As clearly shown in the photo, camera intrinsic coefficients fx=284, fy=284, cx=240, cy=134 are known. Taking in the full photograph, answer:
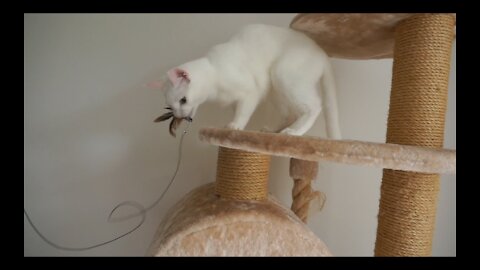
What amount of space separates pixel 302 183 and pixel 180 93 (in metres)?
0.51

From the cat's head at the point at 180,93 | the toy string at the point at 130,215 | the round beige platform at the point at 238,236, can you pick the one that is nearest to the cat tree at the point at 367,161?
the round beige platform at the point at 238,236

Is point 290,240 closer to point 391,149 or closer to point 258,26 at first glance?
point 391,149

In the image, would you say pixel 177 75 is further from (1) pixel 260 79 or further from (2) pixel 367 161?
(2) pixel 367 161

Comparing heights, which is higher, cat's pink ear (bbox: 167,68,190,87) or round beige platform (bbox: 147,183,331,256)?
cat's pink ear (bbox: 167,68,190,87)

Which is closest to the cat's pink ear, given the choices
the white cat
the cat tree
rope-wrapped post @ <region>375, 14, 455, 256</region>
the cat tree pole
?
the white cat

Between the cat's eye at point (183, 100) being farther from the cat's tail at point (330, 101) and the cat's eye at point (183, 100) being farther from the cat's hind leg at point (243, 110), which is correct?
the cat's tail at point (330, 101)

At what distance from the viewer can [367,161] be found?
1.76ft

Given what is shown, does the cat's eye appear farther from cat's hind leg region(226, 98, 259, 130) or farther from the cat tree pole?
the cat tree pole

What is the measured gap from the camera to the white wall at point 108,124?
41.1 inches

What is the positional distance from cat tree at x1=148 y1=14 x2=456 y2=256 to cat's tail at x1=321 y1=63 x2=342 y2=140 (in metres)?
0.11

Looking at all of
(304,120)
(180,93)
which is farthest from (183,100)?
(304,120)

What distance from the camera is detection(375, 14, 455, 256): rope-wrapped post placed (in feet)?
2.28

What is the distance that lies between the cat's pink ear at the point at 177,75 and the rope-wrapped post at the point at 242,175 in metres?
0.24

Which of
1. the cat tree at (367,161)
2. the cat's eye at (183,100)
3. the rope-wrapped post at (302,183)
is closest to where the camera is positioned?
the cat tree at (367,161)
